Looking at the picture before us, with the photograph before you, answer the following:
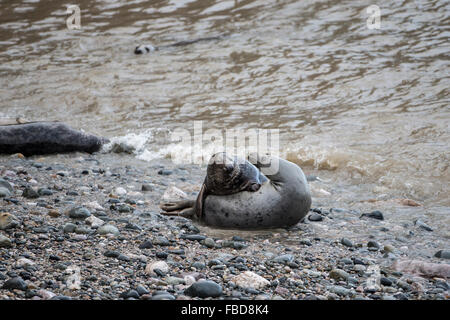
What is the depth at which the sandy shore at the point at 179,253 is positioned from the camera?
309 centimetres

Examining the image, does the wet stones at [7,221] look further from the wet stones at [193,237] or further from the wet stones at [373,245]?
the wet stones at [373,245]

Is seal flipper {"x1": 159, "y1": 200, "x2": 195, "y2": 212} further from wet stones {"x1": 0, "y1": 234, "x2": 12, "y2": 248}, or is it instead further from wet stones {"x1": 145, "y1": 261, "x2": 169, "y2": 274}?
wet stones {"x1": 0, "y1": 234, "x2": 12, "y2": 248}

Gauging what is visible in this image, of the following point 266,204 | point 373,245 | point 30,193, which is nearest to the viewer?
point 373,245

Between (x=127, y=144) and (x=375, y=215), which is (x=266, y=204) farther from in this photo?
(x=127, y=144)

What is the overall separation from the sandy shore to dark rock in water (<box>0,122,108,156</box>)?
109cm

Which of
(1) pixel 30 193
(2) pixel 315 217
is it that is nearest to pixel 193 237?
(2) pixel 315 217

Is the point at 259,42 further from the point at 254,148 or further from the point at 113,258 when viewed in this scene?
the point at 113,258

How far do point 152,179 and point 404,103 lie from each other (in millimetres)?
4488

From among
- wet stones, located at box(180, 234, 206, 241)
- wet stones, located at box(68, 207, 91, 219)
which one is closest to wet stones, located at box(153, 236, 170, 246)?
wet stones, located at box(180, 234, 206, 241)

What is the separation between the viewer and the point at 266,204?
4.24 meters

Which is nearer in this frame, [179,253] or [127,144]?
[179,253]

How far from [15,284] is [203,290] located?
3.30 feet

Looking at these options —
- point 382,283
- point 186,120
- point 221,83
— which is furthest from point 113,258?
point 221,83

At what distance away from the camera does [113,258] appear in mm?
3486
